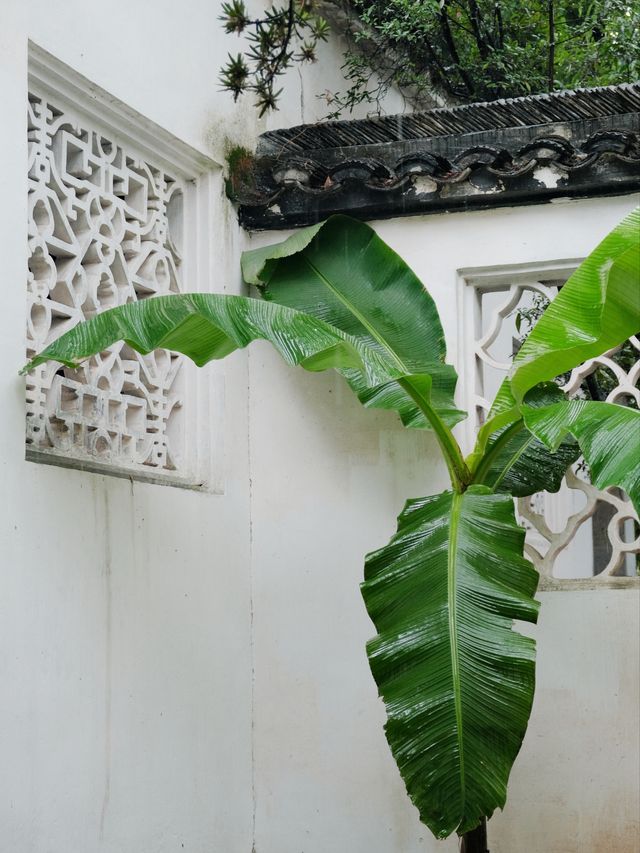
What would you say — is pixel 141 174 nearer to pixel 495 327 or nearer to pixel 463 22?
pixel 495 327

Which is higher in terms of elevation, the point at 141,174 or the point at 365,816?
the point at 141,174

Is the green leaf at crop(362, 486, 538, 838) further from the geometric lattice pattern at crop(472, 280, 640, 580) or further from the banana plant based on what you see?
the geometric lattice pattern at crop(472, 280, 640, 580)

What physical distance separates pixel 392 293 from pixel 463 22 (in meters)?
2.89

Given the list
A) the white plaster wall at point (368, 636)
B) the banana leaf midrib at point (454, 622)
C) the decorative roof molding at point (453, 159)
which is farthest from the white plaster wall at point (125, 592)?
the banana leaf midrib at point (454, 622)

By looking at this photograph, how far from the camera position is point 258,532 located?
5.31 metres

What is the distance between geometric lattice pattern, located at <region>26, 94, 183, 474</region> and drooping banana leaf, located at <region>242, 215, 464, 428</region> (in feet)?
1.62

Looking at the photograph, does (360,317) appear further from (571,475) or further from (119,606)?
(119,606)

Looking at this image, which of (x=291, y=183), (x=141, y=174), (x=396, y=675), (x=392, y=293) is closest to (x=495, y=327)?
(x=392, y=293)

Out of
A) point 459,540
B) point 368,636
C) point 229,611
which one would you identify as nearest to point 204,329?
point 459,540

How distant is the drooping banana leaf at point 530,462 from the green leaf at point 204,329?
3.02ft

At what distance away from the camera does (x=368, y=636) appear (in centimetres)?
510

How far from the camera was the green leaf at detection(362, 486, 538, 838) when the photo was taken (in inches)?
136

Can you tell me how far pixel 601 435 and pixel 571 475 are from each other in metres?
1.63

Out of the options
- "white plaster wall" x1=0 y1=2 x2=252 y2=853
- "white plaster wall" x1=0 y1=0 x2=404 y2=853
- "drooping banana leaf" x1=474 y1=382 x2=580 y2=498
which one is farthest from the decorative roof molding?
"drooping banana leaf" x1=474 y1=382 x2=580 y2=498
